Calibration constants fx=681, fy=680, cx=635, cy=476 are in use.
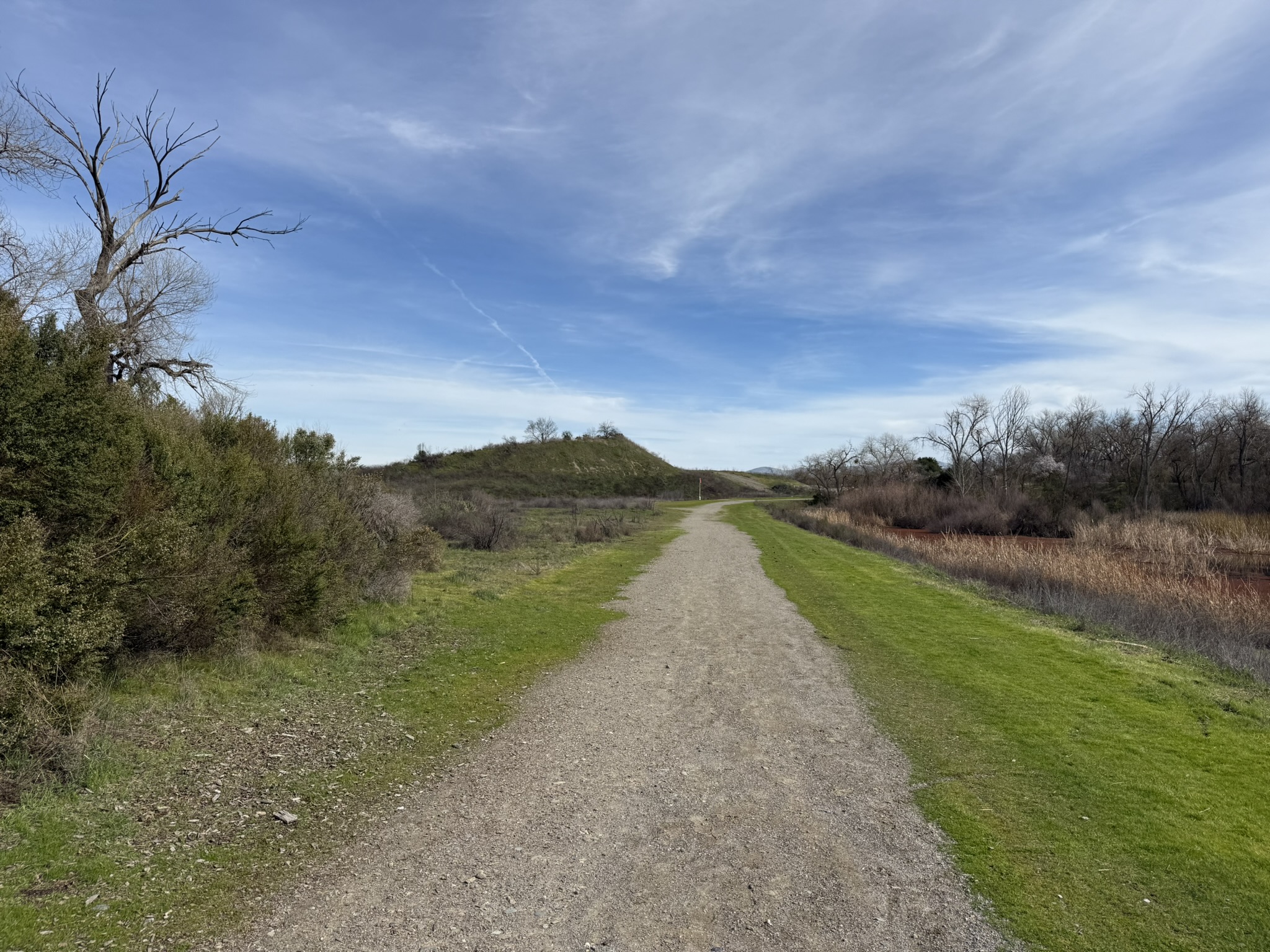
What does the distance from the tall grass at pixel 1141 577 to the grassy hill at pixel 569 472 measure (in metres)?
52.6

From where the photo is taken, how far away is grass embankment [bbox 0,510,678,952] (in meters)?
3.62

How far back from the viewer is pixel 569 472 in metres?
91.4

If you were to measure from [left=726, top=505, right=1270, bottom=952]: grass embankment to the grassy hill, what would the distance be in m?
63.8

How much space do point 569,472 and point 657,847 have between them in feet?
287

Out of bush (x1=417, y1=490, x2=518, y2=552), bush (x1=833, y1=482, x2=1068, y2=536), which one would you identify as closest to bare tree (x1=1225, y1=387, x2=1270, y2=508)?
bush (x1=833, y1=482, x2=1068, y2=536)

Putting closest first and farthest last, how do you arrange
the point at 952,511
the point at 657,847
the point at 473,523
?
the point at 657,847 → the point at 473,523 → the point at 952,511

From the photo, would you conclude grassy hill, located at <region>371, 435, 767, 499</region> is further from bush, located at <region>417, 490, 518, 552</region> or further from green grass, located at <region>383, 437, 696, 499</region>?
bush, located at <region>417, 490, 518, 552</region>

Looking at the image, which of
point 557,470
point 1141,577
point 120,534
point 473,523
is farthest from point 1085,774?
point 557,470

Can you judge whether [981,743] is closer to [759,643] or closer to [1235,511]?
[759,643]

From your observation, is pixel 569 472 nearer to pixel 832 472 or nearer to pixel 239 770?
pixel 832 472

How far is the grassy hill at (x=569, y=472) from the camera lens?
263ft

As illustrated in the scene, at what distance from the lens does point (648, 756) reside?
598cm

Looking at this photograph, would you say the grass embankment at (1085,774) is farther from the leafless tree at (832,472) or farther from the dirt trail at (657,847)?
the leafless tree at (832,472)

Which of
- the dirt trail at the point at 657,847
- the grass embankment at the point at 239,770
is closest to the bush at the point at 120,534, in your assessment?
the grass embankment at the point at 239,770
